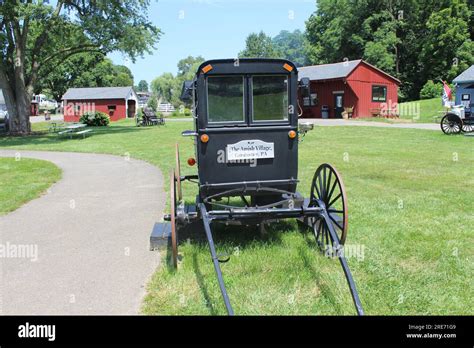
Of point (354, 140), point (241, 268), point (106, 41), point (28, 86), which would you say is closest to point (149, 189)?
point (241, 268)

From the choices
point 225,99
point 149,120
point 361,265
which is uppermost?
point 149,120

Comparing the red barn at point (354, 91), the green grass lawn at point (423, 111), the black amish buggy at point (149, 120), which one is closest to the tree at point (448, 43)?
the green grass lawn at point (423, 111)

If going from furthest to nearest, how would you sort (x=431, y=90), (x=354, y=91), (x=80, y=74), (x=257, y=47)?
(x=257, y=47), (x=80, y=74), (x=431, y=90), (x=354, y=91)

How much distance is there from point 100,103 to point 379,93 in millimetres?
35507

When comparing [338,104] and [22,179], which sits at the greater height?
[338,104]

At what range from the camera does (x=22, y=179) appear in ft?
38.6

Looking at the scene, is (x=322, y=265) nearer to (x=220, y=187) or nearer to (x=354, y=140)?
(x=220, y=187)

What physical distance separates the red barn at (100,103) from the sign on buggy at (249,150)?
54.6 metres

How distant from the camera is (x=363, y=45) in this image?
5731 centimetres

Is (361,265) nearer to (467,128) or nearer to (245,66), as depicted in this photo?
(245,66)

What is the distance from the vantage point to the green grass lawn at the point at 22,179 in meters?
9.09

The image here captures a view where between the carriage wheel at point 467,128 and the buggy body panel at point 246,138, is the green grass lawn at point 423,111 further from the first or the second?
the buggy body panel at point 246,138

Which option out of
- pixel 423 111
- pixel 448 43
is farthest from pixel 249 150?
pixel 448 43

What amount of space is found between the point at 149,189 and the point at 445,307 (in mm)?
7435
